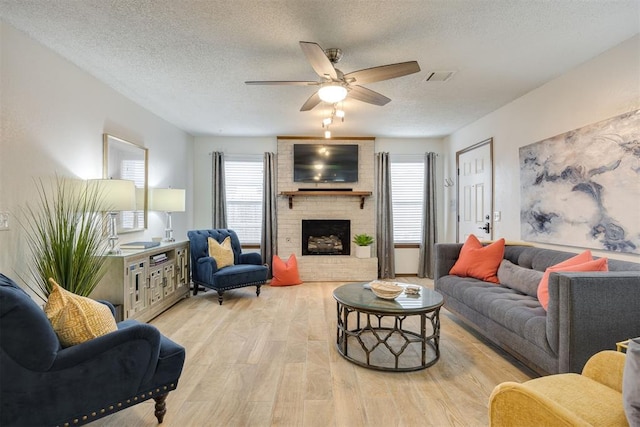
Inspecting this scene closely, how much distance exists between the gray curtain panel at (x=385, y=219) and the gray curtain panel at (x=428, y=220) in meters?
0.55

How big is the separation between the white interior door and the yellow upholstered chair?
10.2ft

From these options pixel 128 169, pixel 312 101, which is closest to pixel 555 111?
pixel 312 101

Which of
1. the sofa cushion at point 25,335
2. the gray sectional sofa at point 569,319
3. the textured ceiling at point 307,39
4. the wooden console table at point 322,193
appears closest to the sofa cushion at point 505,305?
the gray sectional sofa at point 569,319

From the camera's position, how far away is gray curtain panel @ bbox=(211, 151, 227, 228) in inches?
223

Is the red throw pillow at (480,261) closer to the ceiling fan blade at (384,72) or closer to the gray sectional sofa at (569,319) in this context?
the gray sectional sofa at (569,319)

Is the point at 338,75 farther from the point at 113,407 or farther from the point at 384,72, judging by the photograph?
the point at 113,407

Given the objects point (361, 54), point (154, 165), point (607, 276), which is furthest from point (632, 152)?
point (154, 165)

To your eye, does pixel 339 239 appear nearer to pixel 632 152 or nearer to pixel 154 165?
pixel 154 165

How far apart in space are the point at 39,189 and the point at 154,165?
1926mm

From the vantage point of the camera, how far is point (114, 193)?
3.00 metres

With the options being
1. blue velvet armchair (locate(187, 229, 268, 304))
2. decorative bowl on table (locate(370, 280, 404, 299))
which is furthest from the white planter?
decorative bowl on table (locate(370, 280, 404, 299))

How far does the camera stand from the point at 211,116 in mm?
4523

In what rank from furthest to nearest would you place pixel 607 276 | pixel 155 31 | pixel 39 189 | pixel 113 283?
pixel 113 283, pixel 39 189, pixel 155 31, pixel 607 276

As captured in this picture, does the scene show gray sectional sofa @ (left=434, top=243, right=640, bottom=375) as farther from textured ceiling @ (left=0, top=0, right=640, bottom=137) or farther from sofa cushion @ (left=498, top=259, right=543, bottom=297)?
textured ceiling @ (left=0, top=0, right=640, bottom=137)
